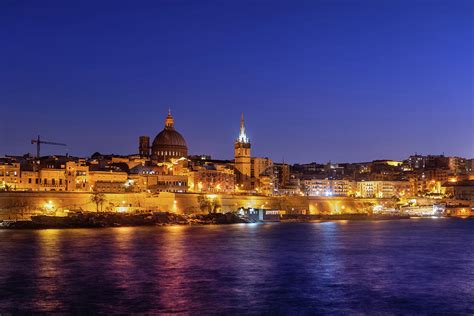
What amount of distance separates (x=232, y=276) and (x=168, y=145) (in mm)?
51376

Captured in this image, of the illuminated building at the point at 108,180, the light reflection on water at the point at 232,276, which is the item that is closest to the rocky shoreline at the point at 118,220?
the illuminated building at the point at 108,180

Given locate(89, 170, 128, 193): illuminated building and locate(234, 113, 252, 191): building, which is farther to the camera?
locate(234, 113, 252, 191): building

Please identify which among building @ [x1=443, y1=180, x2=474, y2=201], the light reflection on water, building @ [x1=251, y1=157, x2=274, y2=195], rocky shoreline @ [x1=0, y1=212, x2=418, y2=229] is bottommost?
the light reflection on water

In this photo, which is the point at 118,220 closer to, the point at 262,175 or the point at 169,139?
the point at 169,139

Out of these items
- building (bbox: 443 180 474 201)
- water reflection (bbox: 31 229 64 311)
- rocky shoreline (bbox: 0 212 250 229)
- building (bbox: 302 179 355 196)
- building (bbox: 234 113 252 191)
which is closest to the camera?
water reflection (bbox: 31 229 64 311)

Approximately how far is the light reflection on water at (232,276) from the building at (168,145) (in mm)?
39352

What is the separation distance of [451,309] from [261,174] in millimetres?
59851

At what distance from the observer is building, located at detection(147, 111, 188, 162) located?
68.2 meters

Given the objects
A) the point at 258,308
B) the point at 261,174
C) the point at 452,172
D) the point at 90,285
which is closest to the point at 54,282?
the point at 90,285

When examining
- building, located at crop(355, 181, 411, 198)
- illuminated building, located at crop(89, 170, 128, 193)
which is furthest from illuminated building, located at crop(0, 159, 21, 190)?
building, located at crop(355, 181, 411, 198)

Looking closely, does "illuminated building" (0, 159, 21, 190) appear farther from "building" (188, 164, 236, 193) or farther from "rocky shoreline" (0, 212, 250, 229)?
"building" (188, 164, 236, 193)

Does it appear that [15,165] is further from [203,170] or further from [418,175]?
[418,175]

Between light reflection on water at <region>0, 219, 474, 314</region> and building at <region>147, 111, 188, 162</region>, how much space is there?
129ft

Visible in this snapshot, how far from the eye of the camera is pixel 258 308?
45.0ft
